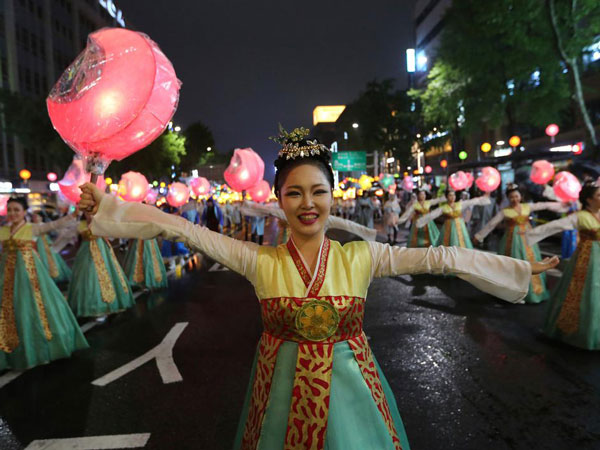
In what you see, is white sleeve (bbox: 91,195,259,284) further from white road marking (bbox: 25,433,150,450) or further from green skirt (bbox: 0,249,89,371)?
green skirt (bbox: 0,249,89,371)

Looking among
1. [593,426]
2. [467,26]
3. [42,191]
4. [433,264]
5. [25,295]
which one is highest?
[467,26]

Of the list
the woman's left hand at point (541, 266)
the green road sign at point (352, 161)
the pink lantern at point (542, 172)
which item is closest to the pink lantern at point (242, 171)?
the woman's left hand at point (541, 266)

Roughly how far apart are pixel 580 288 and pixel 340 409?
4.75 m

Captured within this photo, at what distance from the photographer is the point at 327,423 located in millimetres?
1864

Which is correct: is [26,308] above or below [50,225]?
below

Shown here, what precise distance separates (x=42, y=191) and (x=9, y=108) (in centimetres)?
1236

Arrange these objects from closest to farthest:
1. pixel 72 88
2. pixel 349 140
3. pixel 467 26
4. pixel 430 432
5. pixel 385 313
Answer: pixel 72 88, pixel 430 432, pixel 385 313, pixel 467 26, pixel 349 140

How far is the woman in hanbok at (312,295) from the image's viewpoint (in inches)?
74.5

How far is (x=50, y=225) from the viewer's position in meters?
5.66

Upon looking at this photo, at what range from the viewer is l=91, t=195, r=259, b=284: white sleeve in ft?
6.63

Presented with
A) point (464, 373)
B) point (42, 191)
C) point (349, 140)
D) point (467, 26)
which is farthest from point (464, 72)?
point (349, 140)

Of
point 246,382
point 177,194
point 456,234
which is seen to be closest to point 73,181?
point 246,382

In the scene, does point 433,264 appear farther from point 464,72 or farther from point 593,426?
point 464,72

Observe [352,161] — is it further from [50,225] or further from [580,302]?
[50,225]
